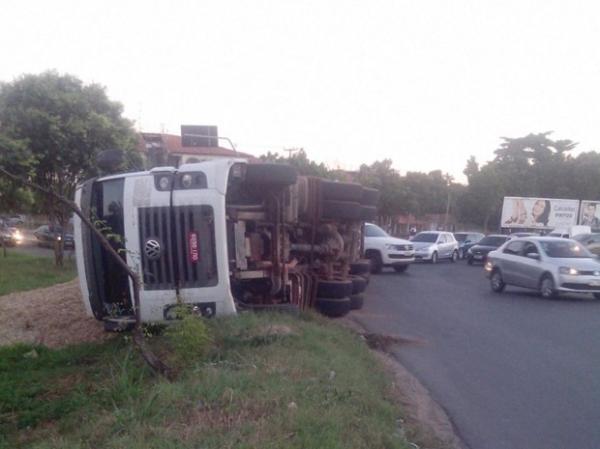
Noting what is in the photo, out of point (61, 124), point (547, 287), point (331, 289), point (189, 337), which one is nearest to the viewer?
point (189, 337)

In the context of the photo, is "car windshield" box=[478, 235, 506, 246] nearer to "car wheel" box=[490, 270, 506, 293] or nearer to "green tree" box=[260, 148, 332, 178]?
"green tree" box=[260, 148, 332, 178]

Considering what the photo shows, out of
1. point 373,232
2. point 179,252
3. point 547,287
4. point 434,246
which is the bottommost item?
point 434,246

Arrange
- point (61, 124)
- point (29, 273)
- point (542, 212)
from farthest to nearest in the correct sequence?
point (542, 212)
point (29, 273)
point (61, 124)

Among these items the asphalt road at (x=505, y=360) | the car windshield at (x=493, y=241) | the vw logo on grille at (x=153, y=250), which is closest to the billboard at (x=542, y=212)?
the car windshield at (x=493, y=241)

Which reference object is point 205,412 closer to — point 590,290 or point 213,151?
point 213,151

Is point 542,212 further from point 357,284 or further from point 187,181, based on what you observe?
point 187,181

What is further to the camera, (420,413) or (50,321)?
(50,321)

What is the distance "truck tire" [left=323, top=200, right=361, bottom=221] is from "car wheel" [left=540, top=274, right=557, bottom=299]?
795 centimetres

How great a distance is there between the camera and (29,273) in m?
19.4

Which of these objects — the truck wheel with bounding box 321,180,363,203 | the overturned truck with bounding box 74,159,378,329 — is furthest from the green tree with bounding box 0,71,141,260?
the overturned truck with bounding box 74,159,378,329

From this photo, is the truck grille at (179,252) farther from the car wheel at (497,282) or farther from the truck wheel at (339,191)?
the car wheel at (497,282)

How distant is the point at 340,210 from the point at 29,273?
38.9 feet

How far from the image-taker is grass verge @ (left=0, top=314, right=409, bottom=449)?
482 centimetres

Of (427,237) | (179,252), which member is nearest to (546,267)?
(179,252)
